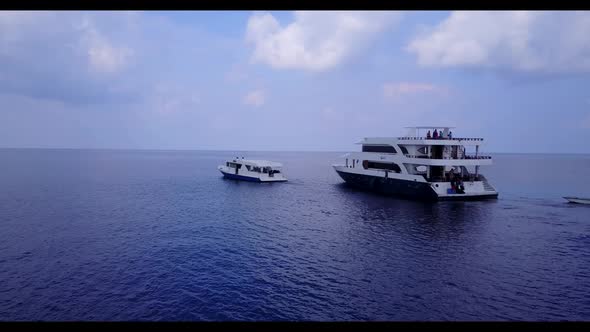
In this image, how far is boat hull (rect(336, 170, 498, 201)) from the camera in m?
56.1

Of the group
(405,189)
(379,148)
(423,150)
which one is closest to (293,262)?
(405,189)

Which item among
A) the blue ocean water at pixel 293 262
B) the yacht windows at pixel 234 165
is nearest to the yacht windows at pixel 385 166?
the blue ocean water at pixel 293 262

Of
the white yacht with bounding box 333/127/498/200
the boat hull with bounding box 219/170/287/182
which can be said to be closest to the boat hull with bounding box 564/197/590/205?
the white yacht with bounding box 333/127/498/200

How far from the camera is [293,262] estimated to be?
28672 mm

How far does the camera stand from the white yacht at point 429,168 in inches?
2229

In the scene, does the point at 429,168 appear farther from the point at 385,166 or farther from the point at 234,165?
the point at 234,165

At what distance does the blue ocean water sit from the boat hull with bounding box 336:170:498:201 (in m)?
3.62

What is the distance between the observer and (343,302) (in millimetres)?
21672

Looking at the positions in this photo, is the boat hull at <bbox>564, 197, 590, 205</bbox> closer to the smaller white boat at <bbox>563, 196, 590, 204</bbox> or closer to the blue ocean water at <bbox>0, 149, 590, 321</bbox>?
the smaller white boat at <bbox>563, 196, 590, 204</bbox>

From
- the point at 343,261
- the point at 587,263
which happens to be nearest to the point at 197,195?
the point at 343,261

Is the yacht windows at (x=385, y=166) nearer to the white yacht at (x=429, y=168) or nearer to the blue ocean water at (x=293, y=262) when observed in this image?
the white yacht at (x=429, y=168)

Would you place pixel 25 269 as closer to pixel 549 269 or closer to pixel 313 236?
pixel 313 236

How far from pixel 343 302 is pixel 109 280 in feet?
57.4

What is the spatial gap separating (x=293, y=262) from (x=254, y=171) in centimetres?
5909
